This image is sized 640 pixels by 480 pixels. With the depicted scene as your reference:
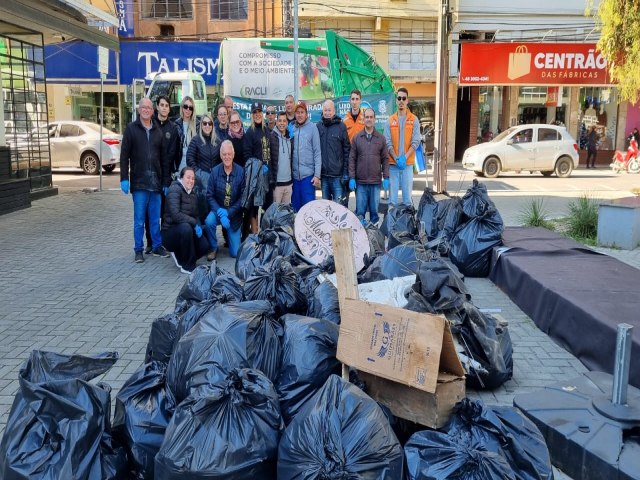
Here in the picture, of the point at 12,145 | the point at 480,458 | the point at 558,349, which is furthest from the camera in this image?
the point at 12,145

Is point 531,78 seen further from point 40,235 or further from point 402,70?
point 40,235

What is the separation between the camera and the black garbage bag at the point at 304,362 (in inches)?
125

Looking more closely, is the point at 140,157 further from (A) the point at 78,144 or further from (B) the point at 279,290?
(A) the point at 78,144

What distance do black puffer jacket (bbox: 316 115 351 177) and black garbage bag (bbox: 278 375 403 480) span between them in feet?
21.6

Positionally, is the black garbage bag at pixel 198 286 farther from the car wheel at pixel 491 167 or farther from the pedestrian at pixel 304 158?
the car wheel at pixel 491 167

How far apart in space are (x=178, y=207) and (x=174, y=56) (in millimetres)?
19674

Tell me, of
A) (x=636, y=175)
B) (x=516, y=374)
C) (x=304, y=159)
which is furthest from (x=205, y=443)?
(x=636, y=175)

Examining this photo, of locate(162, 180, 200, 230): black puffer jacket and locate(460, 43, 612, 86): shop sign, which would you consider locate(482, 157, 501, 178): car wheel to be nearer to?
locate(460, 43, 612, 86): shop sign

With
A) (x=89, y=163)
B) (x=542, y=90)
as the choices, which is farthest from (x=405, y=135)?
(x=542, y=90)

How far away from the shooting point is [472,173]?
70.1 ft

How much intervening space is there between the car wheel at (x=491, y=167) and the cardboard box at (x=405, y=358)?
17175 millimetres

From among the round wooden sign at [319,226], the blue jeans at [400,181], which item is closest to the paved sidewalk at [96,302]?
the round wooden sign at [319,226]

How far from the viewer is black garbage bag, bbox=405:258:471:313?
12.7 ft

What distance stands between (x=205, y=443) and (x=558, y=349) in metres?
3.28
